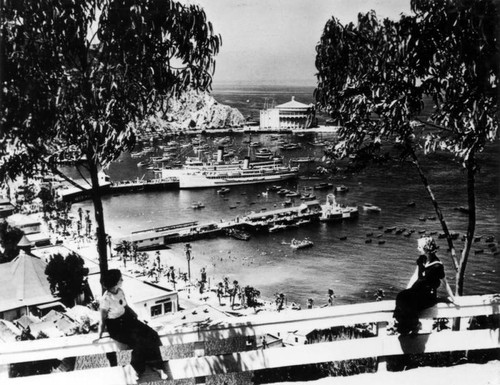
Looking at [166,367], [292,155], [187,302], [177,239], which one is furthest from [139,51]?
[292,155]

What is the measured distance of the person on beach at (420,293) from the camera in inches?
102

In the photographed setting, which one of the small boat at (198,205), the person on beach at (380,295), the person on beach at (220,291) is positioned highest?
the small boat at (198,205)

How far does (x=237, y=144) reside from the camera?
2980 cm

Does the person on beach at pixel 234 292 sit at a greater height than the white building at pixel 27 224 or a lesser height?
lesser

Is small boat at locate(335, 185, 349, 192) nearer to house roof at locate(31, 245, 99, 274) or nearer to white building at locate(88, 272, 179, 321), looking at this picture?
house roof at locate(31, 245, 99, 274)

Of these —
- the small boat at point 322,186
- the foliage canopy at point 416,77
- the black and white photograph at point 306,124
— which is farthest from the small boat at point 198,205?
the foliage canopy at point 416,77

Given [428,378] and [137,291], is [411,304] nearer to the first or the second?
[428,378]

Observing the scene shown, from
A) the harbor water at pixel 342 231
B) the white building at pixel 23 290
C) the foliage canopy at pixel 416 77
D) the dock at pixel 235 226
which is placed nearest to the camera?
the foliage canopy at pixel 416 77

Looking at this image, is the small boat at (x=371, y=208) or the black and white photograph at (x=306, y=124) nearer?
the black and white photograph at (x=306, y=124)

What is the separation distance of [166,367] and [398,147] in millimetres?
2475

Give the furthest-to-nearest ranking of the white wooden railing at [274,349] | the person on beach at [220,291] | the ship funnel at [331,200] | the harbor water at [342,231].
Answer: the ship funnel at [331,200]
the harbor water at [342,231]
the person on beach at [220,291]
the white wooden railing at [274,349]

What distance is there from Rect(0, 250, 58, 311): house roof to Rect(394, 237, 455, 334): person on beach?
849cm

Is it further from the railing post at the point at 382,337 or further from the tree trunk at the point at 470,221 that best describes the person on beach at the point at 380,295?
the railing post at the point at 382,337

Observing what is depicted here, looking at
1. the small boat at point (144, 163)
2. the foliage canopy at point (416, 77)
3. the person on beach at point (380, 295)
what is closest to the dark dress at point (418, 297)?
the foliage canopy at point (416, 77)
